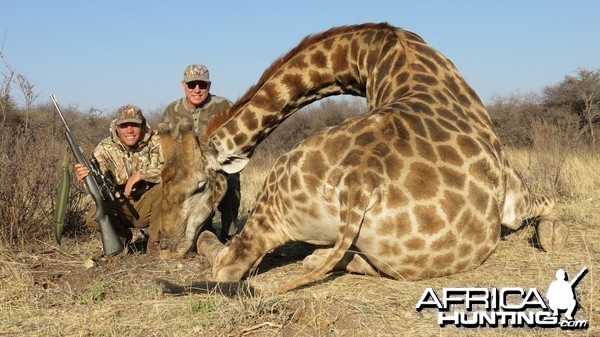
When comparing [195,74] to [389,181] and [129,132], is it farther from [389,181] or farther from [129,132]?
[389,181]

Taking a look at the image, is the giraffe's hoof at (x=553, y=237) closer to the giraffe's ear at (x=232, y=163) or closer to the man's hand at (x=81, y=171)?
the giraffe's ear at (x=232, y=163)

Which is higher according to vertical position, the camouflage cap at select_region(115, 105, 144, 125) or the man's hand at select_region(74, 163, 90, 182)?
the camouflage cap at select_region(115, 105, 144, 125)

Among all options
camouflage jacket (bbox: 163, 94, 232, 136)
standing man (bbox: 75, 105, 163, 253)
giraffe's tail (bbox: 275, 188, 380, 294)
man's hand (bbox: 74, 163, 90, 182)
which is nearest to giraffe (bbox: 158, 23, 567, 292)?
giraffe's tail (bbox: 275, 188, 380, 294)

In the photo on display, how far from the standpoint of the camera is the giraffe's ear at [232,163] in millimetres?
5578

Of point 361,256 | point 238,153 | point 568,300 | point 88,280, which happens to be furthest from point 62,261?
point 568,300

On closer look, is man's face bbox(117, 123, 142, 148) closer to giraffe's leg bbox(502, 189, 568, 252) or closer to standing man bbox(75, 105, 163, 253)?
standing man bbox(75, 105, 163, 253)

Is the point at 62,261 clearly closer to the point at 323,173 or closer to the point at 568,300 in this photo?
the point at 323,173

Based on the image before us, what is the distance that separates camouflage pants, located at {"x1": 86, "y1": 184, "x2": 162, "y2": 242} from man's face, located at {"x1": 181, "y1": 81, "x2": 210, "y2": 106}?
1.21m

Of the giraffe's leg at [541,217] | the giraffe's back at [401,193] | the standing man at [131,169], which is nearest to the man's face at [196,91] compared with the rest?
the standing man at [131,169]

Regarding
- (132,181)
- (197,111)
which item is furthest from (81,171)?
(197,111)

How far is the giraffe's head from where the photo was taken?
530 centimetres

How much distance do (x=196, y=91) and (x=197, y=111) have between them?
0.76 feet

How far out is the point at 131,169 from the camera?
6.34 m

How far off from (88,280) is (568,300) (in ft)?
11.5
